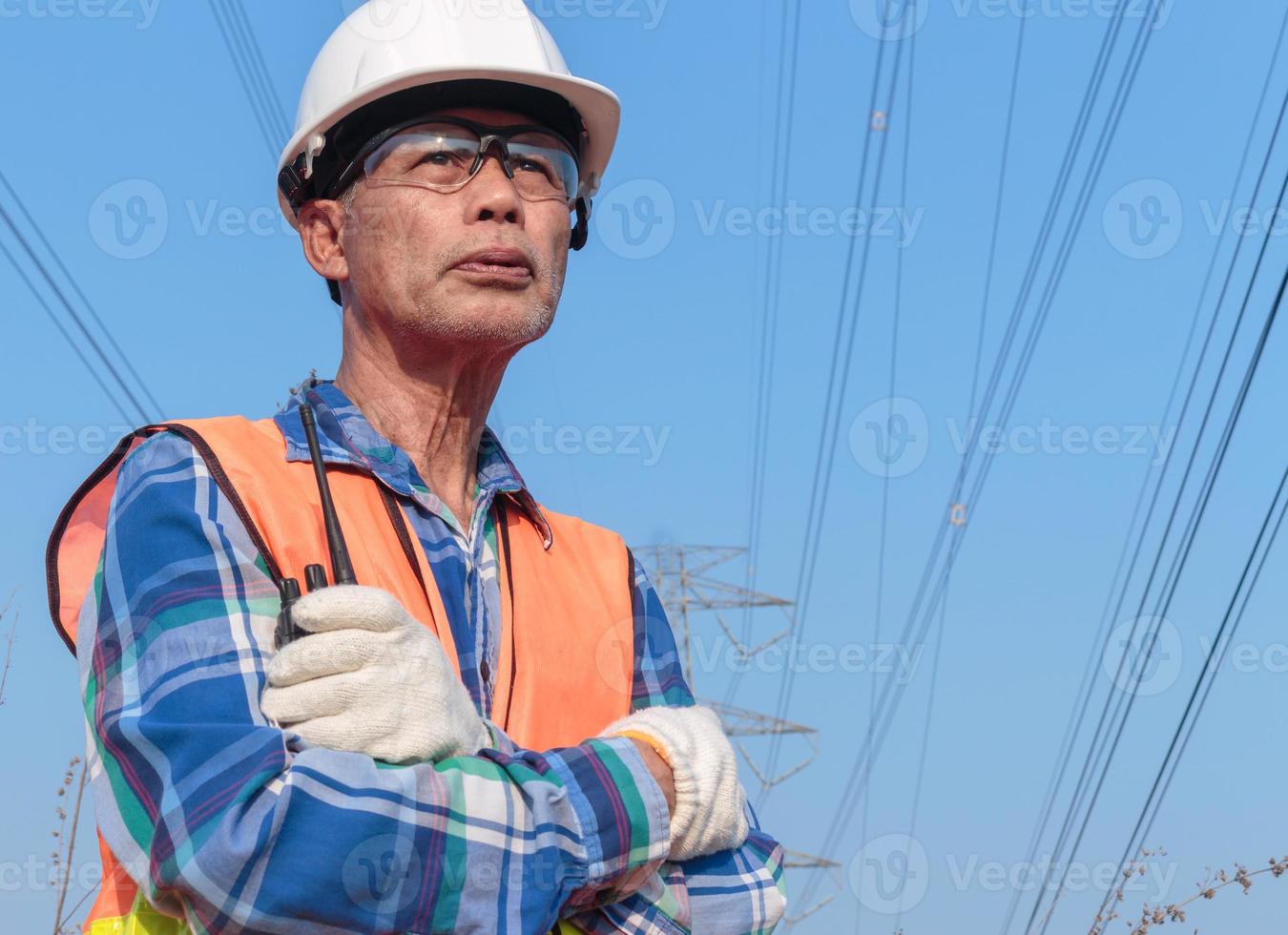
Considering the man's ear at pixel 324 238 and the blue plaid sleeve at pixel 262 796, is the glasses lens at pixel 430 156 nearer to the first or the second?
the man's ear at pixel 324 238

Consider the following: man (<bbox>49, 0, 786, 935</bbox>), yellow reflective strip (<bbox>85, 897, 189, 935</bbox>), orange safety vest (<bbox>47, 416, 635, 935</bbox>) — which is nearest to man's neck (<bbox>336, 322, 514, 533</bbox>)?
man (<bbox>49, 0, 786, 935</bbox>)

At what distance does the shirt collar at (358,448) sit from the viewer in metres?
2.78

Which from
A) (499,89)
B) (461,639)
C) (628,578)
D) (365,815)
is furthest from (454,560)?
(499,89)

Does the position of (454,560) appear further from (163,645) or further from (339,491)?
(163,645)

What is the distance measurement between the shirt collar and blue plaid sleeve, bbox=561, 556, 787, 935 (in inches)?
12.7

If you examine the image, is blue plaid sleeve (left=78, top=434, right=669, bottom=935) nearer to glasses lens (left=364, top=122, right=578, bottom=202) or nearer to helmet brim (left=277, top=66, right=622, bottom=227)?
glasses lens (left=364, top=122, right=578, bottom=202)

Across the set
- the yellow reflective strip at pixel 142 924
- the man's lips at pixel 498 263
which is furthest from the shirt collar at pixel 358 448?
the yellow reflective strip at pixel 142 924

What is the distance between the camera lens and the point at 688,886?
2572mm

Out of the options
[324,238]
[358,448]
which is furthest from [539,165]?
[358,448]

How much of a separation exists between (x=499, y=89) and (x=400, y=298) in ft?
1.60

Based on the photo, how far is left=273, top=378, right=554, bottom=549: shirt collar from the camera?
278 cm

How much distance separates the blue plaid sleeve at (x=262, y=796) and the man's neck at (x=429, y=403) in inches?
28.9

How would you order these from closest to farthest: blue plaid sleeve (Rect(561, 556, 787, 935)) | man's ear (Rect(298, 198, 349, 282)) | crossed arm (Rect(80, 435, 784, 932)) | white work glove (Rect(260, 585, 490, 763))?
1. crossed arm (Rect(80, 435, 784, 932))
2. white work glove (Rect(260, 585, 490, 763))
3. blue plaid sleeve (Rect(561, 556, 787, 935))
4. man's ear (Rect(298, 198, 349, 282))

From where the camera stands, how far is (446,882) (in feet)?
7.06
